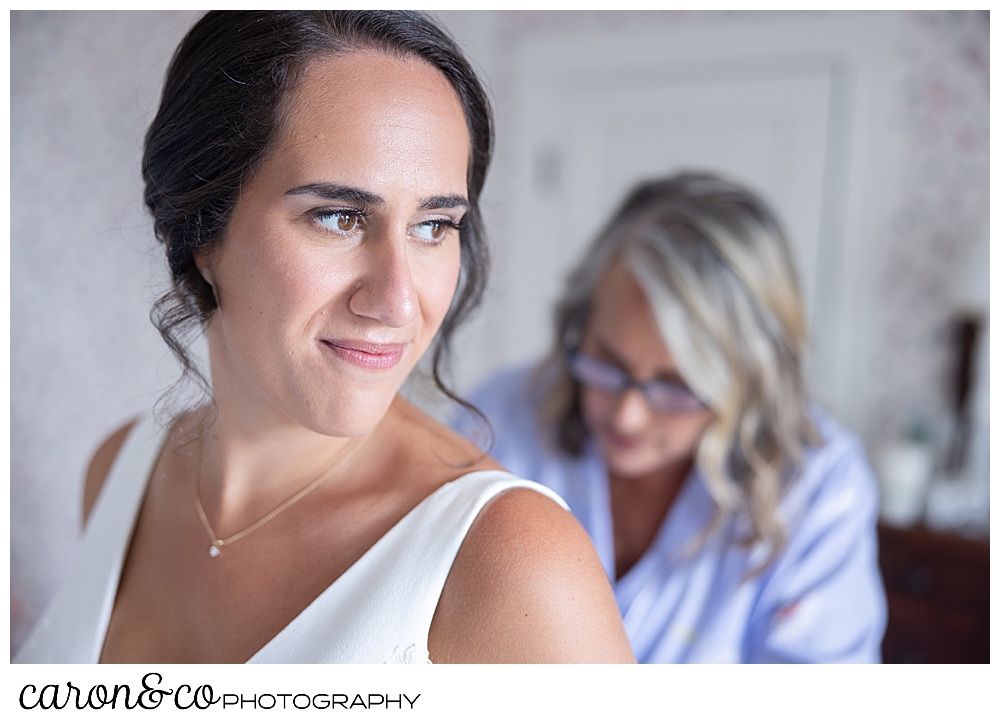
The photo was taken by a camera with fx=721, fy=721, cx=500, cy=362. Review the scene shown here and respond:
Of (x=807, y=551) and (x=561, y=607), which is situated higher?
(x=561, y=607)

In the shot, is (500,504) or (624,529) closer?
(500,504)

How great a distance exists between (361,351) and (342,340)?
17 mm

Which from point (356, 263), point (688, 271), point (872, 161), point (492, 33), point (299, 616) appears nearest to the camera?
point (356, 263)

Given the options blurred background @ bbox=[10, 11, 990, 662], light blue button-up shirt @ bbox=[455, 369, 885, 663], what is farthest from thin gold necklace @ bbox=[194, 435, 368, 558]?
blurred background @ bbox=[10, 11, 990, 662]

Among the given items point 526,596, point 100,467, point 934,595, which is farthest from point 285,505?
point 934,595

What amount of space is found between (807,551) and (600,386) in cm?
45

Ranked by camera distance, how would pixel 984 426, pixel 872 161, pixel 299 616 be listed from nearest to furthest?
pixel 299 616 → pixel 984 426 → pixel 872 161

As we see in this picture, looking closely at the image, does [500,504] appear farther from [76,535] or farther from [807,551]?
[76,535]

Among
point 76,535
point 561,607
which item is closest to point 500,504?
point 561,607

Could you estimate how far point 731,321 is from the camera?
47.4 inches

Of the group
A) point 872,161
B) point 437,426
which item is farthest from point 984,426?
point 437,426

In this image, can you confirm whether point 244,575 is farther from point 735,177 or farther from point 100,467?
point 735,177

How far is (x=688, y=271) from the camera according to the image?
3.84ft
